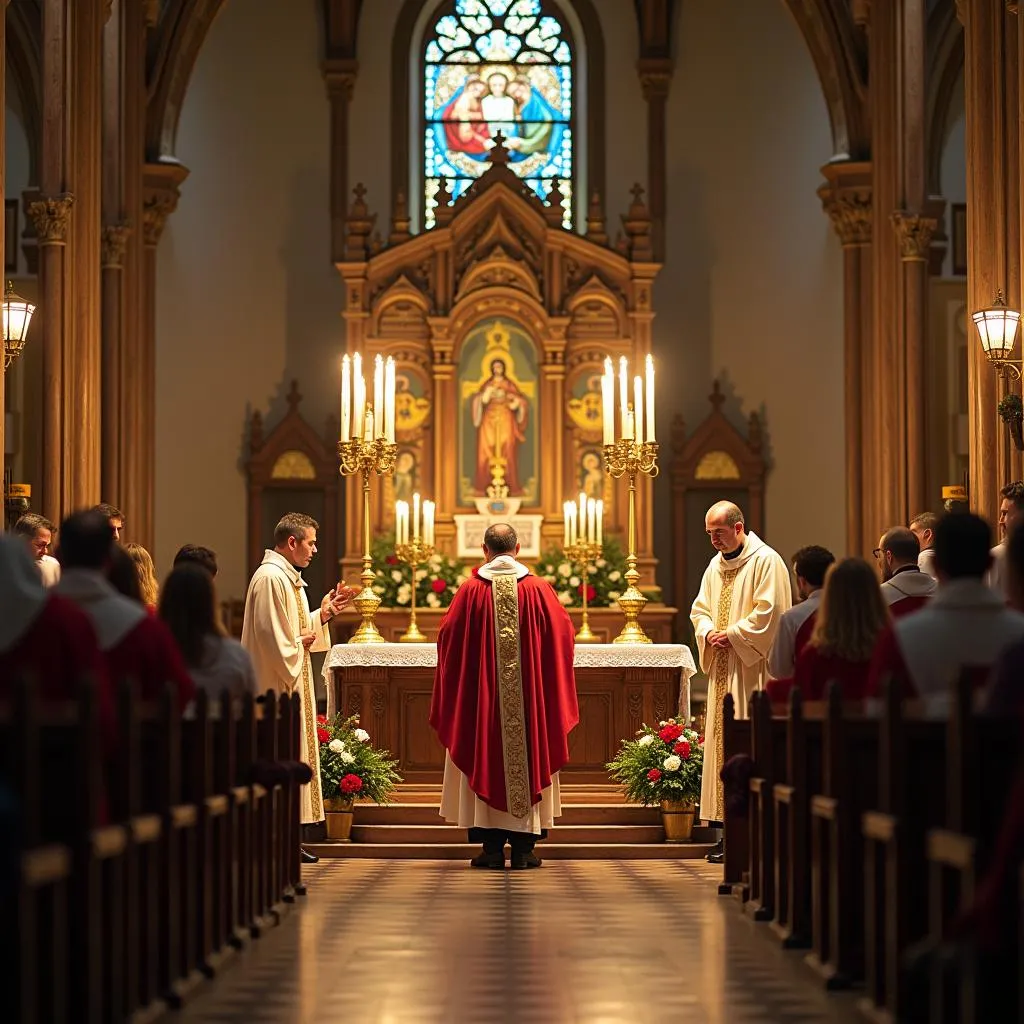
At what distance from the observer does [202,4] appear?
63.1 feet

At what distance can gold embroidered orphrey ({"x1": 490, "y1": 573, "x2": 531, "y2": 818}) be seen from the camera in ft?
35.6

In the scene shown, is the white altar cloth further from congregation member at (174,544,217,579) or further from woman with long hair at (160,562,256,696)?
woman with long hair at (160,562,256,696)

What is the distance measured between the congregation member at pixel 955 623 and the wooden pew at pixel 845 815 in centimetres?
42

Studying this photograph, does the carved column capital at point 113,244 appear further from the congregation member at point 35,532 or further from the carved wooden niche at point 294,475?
the congregation member at point 35,532

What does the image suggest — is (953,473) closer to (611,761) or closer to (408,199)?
(408,199)

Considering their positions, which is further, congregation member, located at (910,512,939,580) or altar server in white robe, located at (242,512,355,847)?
altar server in white robe, located at (242,512,355,847)

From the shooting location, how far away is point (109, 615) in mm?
6066

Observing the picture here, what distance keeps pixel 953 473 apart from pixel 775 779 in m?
12.1

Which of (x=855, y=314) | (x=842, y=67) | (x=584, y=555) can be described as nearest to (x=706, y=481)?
(x=855, y=314)

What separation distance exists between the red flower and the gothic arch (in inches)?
391

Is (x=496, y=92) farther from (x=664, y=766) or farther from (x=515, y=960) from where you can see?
(x=515, y=960)

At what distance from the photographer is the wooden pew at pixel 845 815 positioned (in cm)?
622

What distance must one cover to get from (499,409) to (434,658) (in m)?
6.75

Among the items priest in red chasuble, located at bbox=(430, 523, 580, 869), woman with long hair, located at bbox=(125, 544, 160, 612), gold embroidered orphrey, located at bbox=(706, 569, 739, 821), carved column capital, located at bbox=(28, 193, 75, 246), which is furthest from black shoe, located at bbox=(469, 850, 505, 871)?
carved column capital, located at bbox=(28, 193, 75, 246)
